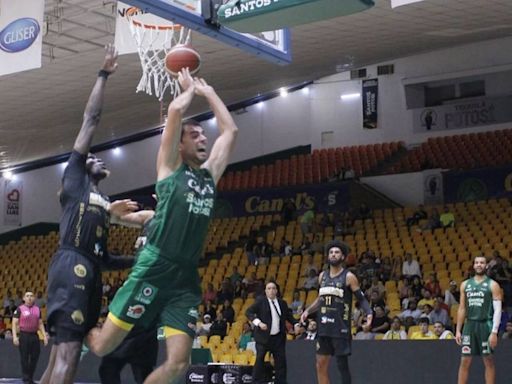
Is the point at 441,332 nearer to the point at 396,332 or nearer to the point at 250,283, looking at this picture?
the point at 396,332

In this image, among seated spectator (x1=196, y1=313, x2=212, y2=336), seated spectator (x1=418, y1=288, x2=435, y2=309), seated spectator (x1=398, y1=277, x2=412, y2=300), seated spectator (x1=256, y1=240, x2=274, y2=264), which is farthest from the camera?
seated spectator (x1=256, y1=240, x2=274, y2=264)

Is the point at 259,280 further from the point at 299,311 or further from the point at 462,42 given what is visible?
the point at 462,42

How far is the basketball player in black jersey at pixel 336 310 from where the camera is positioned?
11.2 metres

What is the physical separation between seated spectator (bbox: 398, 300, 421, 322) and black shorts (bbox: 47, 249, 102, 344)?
34.2 ft

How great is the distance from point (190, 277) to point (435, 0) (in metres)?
15.5

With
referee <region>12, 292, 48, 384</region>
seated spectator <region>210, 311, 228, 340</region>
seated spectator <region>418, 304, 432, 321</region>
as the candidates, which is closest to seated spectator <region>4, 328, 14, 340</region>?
referee <region>12, 292, 48, 384</region>

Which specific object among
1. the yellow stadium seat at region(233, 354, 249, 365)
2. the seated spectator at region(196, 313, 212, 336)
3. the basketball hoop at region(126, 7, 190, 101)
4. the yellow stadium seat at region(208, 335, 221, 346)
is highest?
the basketball hoop at region(126, 7, 190, 101)

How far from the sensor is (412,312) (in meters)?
16.3

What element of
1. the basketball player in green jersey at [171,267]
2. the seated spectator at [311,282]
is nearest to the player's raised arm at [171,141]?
the basketball player in green jersey at [171,267]

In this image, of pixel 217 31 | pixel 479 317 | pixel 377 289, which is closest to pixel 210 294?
pixel 377 289

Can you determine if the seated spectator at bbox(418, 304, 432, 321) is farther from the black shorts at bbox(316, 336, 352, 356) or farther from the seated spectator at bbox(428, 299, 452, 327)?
the black shorts at bbox(316, 336, 352, 356)

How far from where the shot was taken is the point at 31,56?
1492 centimetres

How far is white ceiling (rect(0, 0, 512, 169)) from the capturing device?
785 inches

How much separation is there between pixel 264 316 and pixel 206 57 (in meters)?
9.87
